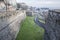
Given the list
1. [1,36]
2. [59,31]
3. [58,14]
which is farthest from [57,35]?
[1,36]

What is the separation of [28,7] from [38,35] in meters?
10.6

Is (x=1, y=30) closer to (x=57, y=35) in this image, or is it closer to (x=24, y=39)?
(x=57, y=35)

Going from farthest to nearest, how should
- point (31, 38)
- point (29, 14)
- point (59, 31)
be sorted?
point (29, 14)
point (31, 38)
point (59, 31)

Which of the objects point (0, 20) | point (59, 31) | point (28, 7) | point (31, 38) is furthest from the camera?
point (28, 7)

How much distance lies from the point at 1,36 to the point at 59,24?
239cm

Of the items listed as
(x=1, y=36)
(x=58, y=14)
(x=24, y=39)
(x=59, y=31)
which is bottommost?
(x=24, y=39)

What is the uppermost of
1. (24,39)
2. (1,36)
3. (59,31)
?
(59,31)

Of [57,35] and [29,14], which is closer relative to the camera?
[57,35]

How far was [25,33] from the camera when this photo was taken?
331 inches

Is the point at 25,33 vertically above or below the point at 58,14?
below

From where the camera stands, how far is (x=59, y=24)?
4.06 m

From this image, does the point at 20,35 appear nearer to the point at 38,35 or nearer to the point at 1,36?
the point at 38,35

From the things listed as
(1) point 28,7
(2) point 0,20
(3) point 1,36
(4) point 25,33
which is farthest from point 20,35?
(1) point 28,7

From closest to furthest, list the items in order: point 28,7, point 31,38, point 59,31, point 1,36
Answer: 1. point 59,31
2. point 1,36
3. point 31,38
4. point 28,7
